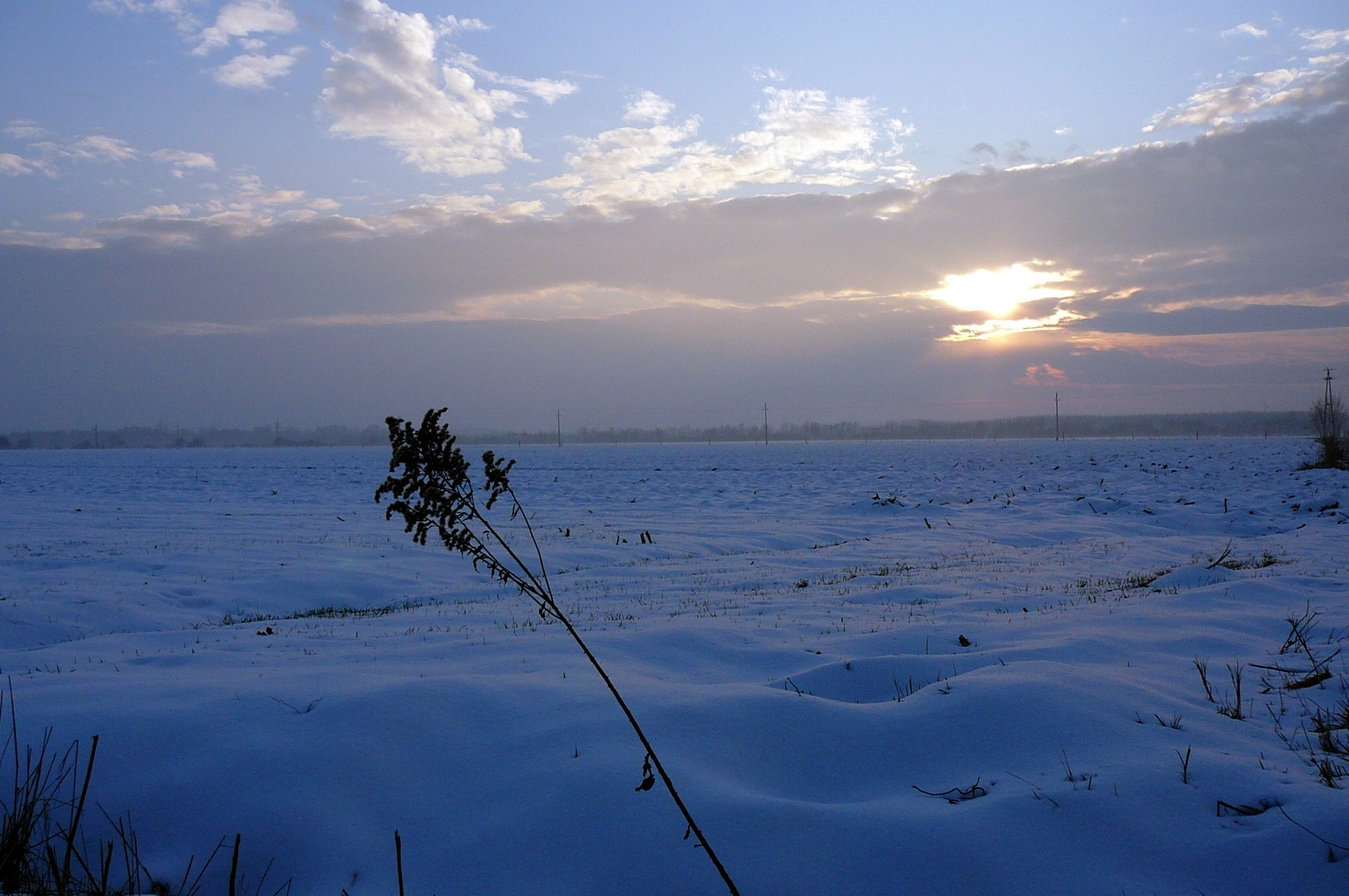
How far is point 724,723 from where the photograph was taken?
3.95m

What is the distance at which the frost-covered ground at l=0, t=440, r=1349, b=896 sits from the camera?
279cm

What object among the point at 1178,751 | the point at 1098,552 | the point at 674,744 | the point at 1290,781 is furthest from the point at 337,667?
the point at 1098,552

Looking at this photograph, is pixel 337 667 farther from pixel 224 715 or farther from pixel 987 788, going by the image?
pixel 987 788

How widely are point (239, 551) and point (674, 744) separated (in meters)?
11.6

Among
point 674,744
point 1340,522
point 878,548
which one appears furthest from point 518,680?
point 1340,522

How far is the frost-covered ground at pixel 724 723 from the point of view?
279 centimetres

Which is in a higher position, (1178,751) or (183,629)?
(1178,751)

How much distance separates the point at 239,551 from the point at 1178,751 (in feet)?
44.0

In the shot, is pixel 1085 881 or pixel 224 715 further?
pixel 224 715

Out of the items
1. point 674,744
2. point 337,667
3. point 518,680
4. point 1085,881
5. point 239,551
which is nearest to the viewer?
point 1085,881

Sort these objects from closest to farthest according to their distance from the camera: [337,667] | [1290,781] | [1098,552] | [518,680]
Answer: [1290,781], [518,680], [337,667], [1098,552]

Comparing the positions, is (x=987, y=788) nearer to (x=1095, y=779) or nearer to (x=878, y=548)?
(x=1095, y=779)

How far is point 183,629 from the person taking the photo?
7879mm

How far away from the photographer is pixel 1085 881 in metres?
2.57
